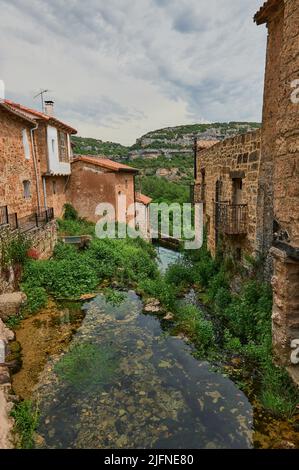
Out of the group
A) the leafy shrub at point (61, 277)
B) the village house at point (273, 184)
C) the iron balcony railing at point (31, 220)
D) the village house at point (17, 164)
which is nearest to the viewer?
the village house at point (273, 184)

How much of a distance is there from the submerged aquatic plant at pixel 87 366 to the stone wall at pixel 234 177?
4.99 metres

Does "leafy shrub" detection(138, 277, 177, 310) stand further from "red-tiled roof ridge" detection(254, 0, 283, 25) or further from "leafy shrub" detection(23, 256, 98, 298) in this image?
"red-tiled roof ridge" detection(254, 0, 283, 25)

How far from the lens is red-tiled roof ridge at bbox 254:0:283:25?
7.12 metres

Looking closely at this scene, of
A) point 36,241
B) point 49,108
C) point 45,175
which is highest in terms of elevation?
point 49,108

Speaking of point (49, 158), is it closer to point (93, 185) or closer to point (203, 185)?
point (93, 185)

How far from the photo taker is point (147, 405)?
5.64 meters

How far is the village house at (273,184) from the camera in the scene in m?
4.78

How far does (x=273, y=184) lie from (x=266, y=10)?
4372mm

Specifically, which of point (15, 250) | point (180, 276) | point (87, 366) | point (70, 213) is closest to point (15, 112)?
point (15, 250)

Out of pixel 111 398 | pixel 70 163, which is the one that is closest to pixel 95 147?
pixel 70 163

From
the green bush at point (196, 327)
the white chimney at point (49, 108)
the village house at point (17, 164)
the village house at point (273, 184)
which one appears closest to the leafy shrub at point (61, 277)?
the village house at point (17, 164)

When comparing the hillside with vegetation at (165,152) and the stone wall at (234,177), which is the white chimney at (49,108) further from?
the hillside with vegetation at (165,152)

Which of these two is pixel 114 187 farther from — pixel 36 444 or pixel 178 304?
pixel 36 444

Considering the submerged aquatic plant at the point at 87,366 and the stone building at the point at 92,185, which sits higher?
the stone building at the point at 92,185
